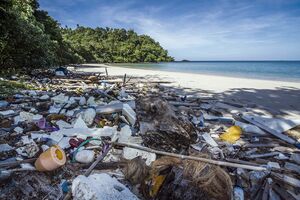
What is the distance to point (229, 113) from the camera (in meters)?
5.91

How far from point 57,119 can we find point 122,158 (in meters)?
2.23

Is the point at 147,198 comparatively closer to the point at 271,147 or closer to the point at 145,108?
the point at 145,108

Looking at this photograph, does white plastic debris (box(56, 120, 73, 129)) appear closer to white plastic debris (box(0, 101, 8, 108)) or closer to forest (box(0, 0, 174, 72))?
white plastic debris (box(0, 101, 8, 108))

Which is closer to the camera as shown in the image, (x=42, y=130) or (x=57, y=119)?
(x=42, y=130)

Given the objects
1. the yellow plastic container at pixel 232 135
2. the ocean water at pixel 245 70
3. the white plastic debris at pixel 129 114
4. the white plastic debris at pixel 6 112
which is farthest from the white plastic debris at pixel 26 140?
the ocean water at pixel 245 70

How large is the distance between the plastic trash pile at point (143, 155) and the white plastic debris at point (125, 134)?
0.02 m

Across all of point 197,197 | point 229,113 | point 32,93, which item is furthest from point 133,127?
point 32,93

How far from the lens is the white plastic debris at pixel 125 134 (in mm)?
3618

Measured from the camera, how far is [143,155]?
122 inches

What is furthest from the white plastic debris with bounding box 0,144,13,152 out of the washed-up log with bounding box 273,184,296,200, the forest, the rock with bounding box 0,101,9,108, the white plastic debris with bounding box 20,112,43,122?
the forest

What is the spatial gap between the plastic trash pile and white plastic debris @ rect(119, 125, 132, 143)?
0.02 m

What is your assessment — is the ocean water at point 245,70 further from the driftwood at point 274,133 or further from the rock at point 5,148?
the rock at point 5,148

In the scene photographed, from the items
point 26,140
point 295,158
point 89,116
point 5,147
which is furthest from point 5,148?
point 295,158

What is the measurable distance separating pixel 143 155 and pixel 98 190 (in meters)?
1.06
